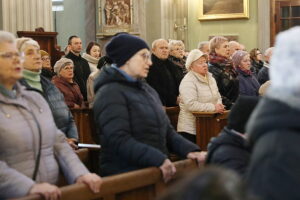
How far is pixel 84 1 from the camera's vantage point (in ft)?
48.4

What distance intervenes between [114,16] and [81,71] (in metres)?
4.96

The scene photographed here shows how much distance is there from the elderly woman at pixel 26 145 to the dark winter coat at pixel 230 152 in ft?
2.37

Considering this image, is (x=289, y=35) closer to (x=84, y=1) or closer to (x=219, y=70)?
(x=219, y=70)

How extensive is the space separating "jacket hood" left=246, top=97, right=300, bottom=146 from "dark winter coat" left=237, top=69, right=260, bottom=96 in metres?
5.83

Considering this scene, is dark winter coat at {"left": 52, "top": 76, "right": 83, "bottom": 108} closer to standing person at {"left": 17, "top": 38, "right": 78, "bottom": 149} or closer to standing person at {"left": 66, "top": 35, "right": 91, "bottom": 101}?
standing person at {"left": 66, "top": 35, "right": 91, "bottom": 101}

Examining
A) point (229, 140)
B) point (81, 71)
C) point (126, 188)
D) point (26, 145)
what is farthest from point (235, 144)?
point (81, 71)

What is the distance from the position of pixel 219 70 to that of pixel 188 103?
1222 millimetres

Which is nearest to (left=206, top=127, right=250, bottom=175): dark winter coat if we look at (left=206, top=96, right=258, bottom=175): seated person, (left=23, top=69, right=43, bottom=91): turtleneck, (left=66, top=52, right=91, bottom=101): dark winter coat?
(left=206, top=96, right=258, bottom=175): seated person

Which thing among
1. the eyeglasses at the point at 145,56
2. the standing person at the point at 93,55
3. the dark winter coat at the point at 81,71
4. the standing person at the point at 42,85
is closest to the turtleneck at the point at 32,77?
the standing person at the point at 42,85

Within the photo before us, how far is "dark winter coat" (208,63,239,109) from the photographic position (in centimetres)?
731

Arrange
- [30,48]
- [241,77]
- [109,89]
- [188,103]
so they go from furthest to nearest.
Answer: [241,77] < [188,103] < [30,48] < [109,89]

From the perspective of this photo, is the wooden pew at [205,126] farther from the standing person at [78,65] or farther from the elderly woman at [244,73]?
the standing person at [78,65]

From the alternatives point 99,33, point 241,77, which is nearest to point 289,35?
point 241,77

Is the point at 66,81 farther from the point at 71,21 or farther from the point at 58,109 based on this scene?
the point at 71,21
